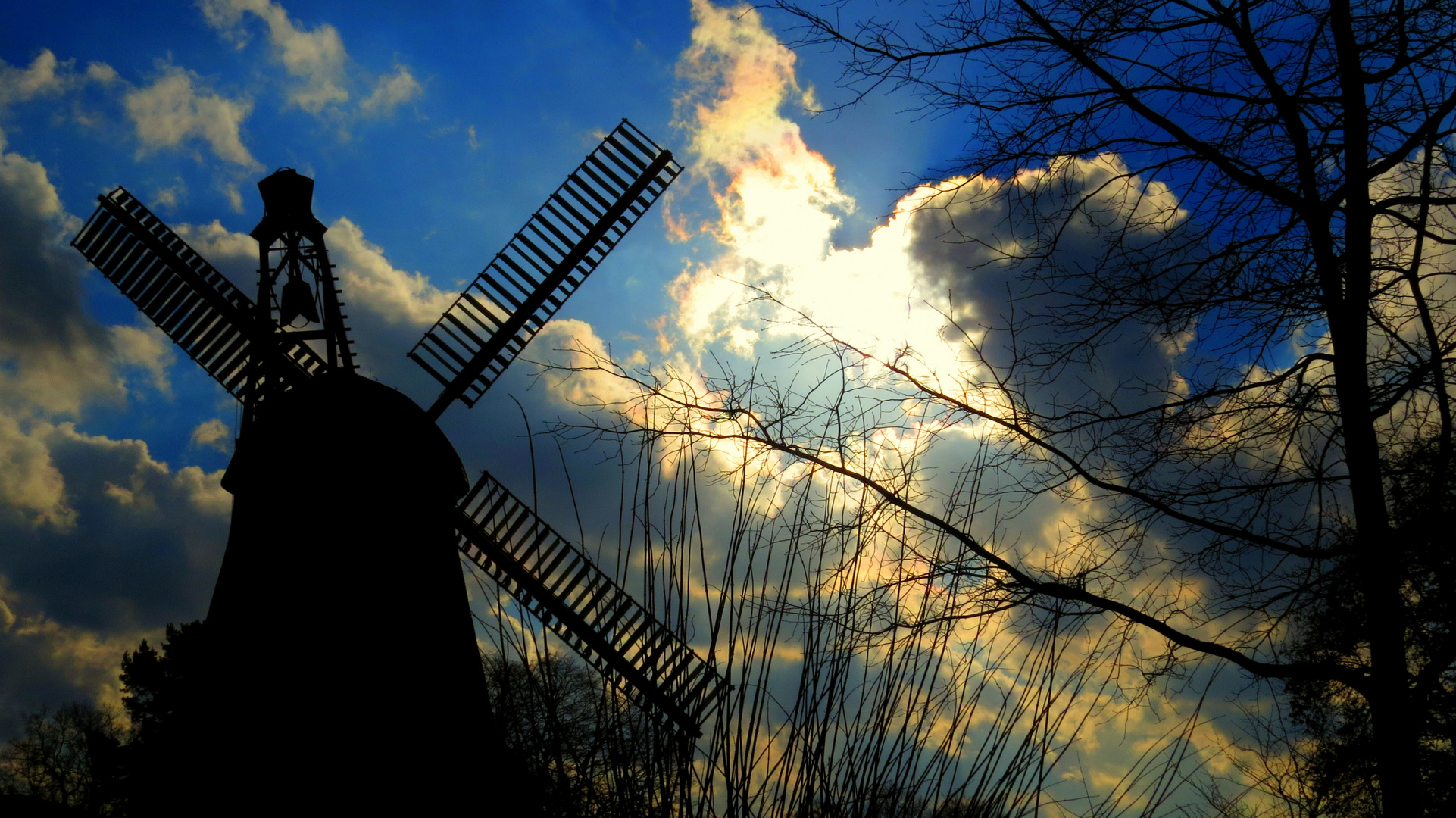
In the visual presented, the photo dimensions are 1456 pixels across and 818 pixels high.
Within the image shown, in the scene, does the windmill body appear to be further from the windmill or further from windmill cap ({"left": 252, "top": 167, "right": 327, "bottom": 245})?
windmill cap ({"left": 252, "top": 167, "right": 327, "bottom": 245})

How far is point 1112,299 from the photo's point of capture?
401cm

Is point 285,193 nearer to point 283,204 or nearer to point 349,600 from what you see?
point 283,204

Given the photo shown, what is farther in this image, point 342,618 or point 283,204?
point 283,204

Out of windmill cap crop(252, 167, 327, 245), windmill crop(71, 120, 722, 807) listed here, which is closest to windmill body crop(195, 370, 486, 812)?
windmill crop(71, 120, 722, 807)

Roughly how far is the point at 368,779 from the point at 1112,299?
14.8 ft

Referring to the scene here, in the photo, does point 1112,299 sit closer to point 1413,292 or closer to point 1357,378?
point 1357,378

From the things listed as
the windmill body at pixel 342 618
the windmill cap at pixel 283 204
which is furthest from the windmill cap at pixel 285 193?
the windmill body at pixel 342 618

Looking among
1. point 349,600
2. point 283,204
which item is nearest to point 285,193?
point 283,204

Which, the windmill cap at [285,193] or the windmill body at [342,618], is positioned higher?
the windmill cap at [285,193]

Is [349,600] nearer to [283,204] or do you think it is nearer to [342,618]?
[342,618]

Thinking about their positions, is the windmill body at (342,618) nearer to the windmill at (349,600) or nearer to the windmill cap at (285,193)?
the windmill at (349,600)

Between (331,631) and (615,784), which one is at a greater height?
(615,784)

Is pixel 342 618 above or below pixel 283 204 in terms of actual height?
below

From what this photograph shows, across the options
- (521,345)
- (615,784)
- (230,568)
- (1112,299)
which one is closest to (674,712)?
(615,784)
